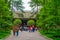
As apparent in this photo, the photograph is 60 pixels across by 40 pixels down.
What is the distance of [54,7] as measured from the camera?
28125 millimetres

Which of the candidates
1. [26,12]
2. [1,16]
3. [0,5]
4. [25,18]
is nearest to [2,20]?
[1,16]

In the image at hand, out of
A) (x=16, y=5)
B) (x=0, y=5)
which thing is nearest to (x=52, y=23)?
(x=0, y=5)

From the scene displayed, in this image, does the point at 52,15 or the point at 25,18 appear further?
the point at 25,18

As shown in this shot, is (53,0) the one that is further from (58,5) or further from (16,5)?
(16,5)

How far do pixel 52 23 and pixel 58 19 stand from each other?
5.55 feet

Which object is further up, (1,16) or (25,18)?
(1,16)

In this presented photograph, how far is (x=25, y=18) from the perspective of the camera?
89000 millimetres

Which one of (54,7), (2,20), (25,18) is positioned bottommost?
(25,18)

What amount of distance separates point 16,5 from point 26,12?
1442 cm

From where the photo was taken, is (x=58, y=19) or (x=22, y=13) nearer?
(x=58, y=19)

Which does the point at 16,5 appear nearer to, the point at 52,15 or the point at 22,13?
the point at 22,13

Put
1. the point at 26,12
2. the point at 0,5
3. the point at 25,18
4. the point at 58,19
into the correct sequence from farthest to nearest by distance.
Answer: the point at 26,12 < the point at 25,18 < the point at 0,5 < the point at 58,19

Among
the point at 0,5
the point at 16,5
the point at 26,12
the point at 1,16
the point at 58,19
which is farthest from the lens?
the point at 26,12

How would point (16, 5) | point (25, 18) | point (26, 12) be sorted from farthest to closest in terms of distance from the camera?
point (26, 12) < point (25, 18) < point (16, 5)
